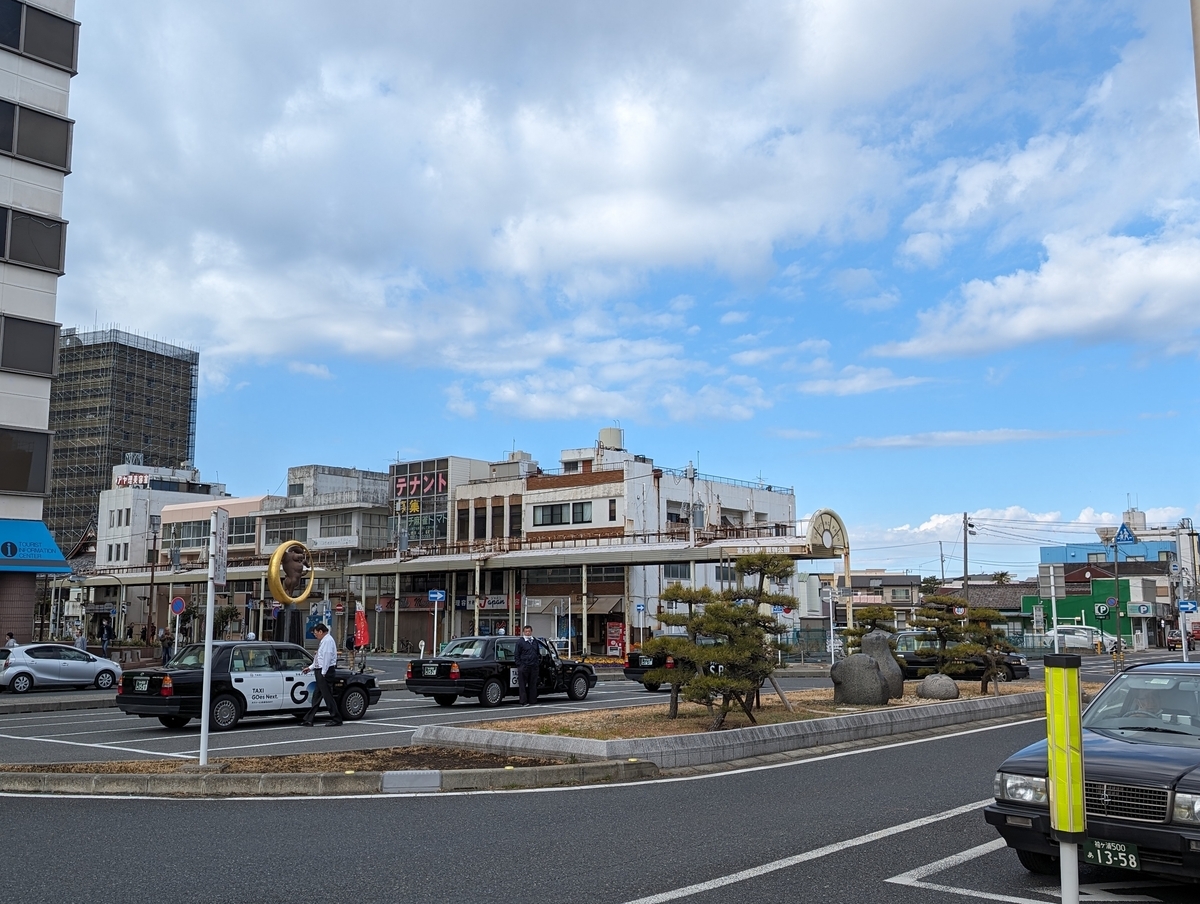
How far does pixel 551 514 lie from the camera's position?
210 feet

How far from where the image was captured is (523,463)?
6944cm

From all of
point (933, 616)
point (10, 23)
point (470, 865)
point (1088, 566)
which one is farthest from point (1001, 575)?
point (470, 865)

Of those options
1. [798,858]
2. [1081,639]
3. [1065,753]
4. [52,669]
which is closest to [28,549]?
[52,669]

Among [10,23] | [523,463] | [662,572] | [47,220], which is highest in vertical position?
[10,23]

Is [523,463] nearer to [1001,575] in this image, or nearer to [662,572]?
[662,572]

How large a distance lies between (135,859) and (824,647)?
51925 mm

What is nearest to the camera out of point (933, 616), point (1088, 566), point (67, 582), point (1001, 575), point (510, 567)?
point (933, 616)

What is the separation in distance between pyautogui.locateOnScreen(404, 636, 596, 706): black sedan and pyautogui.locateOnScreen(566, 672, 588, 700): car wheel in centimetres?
43

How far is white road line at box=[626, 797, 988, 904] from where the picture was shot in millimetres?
6781

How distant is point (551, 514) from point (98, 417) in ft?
228

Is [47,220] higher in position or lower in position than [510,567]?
higher

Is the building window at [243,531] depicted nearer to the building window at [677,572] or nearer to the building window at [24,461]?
the building window at [677,572]

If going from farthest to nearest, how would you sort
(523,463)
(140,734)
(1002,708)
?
1. (523,463)
2. (1002,708)
3. (140,734)

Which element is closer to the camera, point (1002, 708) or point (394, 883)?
point (394, 883)
